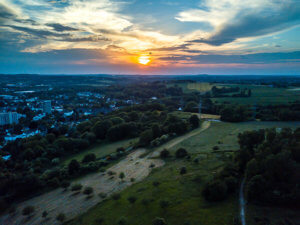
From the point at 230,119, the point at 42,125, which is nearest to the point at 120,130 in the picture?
the point at 230,119

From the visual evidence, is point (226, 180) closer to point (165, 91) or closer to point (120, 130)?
point (120, 130)

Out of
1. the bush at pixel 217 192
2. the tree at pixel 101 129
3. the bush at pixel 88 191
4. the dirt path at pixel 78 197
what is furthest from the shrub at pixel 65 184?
the tree at pixel 101 129

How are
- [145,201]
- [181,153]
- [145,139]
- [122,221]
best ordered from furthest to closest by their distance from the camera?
1. [145,139]
2. [181,153]
3. [145,201]
4. [122,221]


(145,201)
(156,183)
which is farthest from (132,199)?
(156,183)

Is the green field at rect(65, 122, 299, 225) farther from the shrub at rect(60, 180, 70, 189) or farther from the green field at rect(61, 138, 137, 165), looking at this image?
the green field at rect(61, 138, 137, 165)

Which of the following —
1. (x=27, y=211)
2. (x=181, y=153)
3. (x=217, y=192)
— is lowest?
(x=27, y=211)

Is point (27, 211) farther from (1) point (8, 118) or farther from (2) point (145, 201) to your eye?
(1) point (8, 118)

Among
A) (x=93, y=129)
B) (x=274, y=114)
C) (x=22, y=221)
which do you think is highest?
(x=274, y=114)
